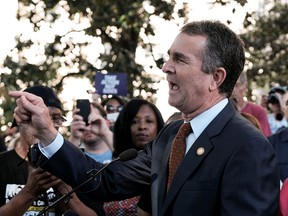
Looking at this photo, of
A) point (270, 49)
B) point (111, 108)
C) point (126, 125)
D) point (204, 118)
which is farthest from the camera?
point (270, 49)

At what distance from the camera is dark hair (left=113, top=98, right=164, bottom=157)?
277 inches

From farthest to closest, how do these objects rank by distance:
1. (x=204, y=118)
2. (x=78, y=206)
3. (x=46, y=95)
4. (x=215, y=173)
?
(x=46, y=95)
(x=78, y=206)
(x=204, y=118)
(x=215, y=173)

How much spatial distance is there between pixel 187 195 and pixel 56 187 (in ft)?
4.28

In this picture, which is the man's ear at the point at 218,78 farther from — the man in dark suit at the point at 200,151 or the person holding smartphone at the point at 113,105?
the person holding smartphone at the point at 113,105

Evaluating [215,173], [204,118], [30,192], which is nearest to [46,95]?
[30,192]

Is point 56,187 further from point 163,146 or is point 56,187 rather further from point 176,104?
point 176,104

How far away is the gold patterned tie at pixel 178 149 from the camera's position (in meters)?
4.17

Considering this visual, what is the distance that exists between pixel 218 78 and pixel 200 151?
0.40 m

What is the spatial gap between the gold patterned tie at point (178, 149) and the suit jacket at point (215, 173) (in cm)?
5

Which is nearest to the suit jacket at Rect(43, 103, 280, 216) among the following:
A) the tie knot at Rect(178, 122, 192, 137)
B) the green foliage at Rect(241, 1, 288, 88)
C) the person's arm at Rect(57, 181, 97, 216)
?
the tie knot at Rect(178, 122, 192, 137)

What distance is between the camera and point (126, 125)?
7.18 m

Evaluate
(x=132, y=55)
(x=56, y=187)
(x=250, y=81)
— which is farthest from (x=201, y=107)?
(x=250, y=81)

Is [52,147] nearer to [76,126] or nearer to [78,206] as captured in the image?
[78,206]

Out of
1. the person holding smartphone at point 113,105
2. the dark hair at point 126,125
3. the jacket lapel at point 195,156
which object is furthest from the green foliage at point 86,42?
the jacket lapel at point 195,156
